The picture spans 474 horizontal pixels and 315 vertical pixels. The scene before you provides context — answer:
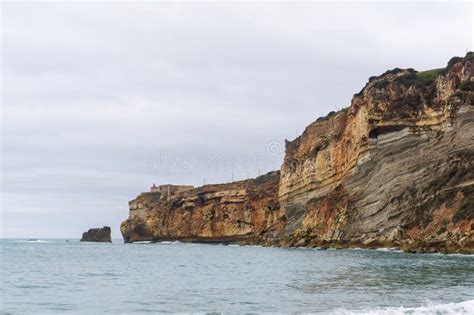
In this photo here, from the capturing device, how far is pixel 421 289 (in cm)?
2720

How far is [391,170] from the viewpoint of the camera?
76.4 meters

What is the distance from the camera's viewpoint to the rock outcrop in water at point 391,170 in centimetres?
6706

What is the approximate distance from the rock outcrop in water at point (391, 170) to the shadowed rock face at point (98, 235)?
242 feet

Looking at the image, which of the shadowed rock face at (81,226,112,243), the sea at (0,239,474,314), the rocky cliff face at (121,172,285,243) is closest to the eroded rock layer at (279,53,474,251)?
the sea at (0,239,474,314)

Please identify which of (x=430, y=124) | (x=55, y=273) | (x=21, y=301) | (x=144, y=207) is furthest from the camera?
(x=144, y=207)

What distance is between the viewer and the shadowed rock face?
176 meters

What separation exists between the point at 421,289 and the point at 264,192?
10746cm

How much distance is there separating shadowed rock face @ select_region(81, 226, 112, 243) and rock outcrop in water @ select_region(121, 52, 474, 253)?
242 ft

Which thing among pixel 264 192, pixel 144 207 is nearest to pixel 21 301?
pixel 264 192

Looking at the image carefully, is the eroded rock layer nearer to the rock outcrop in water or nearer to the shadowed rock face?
the rock outcrop in water

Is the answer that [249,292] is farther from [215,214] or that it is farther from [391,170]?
[215,214]

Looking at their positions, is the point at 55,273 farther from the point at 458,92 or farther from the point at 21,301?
the point at 458,92

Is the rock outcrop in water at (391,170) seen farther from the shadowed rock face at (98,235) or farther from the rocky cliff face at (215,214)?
the shadowed rock face at (98,235)

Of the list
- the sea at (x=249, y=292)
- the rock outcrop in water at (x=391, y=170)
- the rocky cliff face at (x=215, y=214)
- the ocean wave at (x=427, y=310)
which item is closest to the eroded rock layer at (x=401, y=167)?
the rock outcrop in water at (x=391, y=170)
